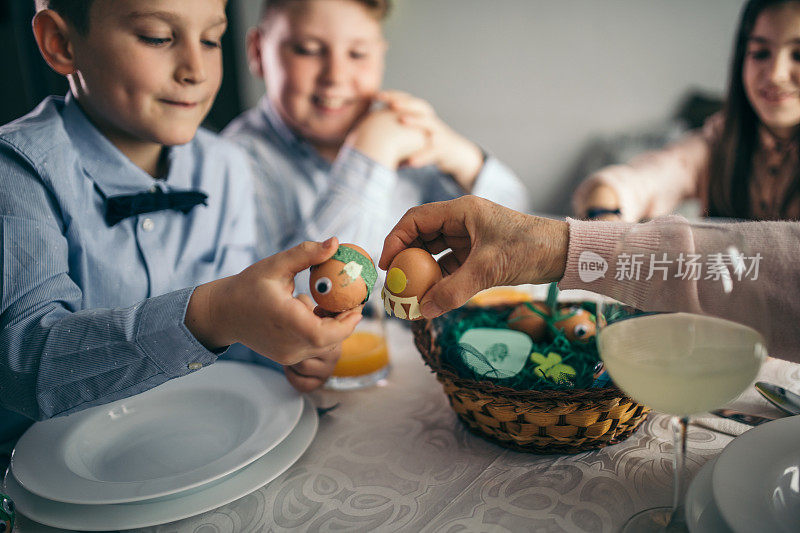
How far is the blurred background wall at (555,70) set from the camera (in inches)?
98.3

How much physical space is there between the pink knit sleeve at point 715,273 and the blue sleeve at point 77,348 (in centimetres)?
48

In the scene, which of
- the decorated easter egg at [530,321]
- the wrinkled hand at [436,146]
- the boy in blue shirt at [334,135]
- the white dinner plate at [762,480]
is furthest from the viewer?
the wrinkled hand at [436,146]

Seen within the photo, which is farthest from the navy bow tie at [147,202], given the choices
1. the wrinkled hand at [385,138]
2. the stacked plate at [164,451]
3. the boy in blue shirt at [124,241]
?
the wrinkled hand at [385,138]

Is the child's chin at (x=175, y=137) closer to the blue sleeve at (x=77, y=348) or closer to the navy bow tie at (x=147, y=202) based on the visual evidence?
the navy bow tie at (x=147, y=202)

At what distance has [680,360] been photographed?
1.46ft

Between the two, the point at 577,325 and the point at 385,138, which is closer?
the point at 577,325

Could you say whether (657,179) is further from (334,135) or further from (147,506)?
(147,506)

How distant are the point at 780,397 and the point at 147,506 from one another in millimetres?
753

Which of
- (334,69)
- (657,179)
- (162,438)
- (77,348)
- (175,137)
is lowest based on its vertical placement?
(162,438)

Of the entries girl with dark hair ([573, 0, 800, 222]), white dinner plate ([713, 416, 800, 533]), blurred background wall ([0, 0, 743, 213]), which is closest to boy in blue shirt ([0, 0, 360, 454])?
white dinner plate ([713, 416, 800, 533])

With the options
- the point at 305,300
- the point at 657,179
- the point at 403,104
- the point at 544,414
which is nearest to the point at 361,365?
the point at 305,300

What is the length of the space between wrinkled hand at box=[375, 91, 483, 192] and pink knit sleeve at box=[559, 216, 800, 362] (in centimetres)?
85

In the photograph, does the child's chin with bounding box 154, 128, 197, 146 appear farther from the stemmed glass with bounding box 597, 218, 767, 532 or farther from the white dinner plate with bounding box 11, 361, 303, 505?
the stemmed glass with bounding box 597, 218, 767, 532

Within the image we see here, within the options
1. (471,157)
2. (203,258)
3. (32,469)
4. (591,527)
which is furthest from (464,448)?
(471,157)
